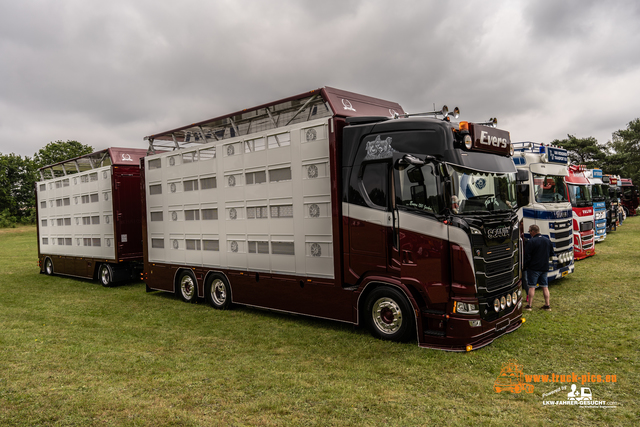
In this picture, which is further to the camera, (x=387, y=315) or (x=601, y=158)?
(x=601, y=158)

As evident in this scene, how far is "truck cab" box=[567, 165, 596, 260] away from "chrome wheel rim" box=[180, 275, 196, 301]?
11830 millimetres

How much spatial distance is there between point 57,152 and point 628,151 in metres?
77.7

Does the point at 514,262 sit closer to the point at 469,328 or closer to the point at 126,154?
the point at 469,328

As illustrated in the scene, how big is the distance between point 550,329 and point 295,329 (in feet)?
14.9

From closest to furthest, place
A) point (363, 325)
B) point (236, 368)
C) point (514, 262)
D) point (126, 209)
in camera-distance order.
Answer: point (236, 368), point (514, 262), point (363, 325), point (126, 209)

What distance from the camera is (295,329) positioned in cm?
831

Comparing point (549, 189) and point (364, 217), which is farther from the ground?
point (549, 189)

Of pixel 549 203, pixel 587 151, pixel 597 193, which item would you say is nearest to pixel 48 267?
pixel 549 203

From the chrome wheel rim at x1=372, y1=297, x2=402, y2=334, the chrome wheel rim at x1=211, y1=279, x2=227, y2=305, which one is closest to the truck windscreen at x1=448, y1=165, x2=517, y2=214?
the chrome wheel rim at x1=372, y1=297, x2=402, y2=334

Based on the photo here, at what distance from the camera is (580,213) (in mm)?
14211

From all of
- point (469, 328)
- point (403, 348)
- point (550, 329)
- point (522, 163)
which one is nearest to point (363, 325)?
point (403, 348)

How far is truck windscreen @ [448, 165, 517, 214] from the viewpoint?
21.1 ft

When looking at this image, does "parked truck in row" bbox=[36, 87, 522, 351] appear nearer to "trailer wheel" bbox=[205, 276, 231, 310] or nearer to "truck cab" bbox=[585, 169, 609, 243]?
"trailer wheel" bbox=[205, 276, 231, 310]

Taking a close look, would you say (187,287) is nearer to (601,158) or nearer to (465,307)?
(465,307)
